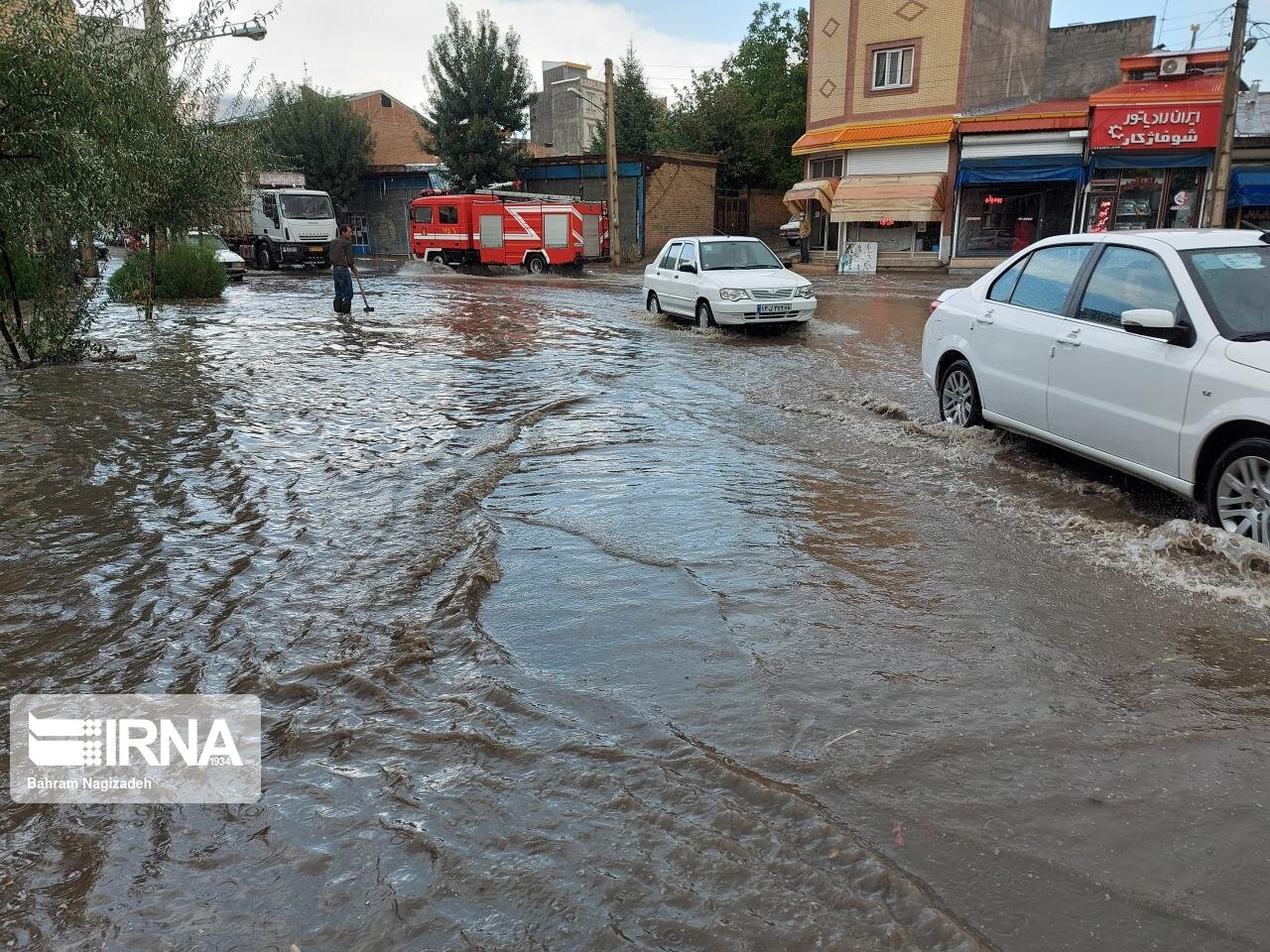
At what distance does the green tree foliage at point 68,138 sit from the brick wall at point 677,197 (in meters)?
25.7

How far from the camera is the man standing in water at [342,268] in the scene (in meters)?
17.6

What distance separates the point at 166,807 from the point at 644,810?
5.20 feet

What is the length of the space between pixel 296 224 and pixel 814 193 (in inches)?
727

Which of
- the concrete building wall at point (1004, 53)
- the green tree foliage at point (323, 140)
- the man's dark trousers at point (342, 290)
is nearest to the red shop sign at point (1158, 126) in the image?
the concrete building wall at point (1004, 53)

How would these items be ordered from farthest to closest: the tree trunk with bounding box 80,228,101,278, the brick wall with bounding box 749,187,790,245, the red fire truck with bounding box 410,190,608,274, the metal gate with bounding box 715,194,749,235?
1. the brick wall with bounding box 749,187,790,245
2. the metal gate with bounding box 715,194,749,235
3. the red fire truck with bounding box 410,190,608,274
4. the tree trunk with bounding box 80,228,101,278

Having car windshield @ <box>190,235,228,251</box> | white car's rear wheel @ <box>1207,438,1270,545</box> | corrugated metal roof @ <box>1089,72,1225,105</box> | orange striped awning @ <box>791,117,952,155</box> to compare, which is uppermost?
corrugated metal roof @ <box>1089,72,1225,105</box>

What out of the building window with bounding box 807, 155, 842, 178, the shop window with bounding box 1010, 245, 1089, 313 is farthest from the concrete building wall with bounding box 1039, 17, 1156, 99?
the shop window with bounding box 1010, 245, 1089, 313

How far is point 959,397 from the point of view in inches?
300

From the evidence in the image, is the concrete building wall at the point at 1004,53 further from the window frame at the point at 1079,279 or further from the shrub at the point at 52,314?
the shrub at the point at 52,314

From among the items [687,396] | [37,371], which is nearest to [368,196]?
[37,371]

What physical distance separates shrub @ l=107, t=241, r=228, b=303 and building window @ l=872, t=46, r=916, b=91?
20445 millimetres

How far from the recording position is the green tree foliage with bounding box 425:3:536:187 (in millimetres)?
39969

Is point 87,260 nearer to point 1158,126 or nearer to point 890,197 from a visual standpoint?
point 890,197

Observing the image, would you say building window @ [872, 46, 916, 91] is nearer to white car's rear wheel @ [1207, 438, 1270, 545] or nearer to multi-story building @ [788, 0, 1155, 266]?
multi-story building @ [788, 0, 1155, 266]
